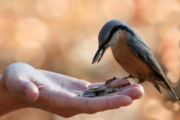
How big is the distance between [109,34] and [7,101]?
1.70 feet

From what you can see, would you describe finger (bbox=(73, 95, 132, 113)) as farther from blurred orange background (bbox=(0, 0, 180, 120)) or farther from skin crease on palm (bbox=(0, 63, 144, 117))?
blurred orange background (bbox=(0, 0, 180, 120))

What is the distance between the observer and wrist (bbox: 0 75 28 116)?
6.62ft

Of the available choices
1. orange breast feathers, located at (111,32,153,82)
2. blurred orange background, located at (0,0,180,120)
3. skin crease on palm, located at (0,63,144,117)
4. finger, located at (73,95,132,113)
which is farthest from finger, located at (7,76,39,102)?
blurred orange background, located at (0,0,180,120)

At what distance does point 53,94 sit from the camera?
180 cm

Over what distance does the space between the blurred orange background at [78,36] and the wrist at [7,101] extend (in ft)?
3.04

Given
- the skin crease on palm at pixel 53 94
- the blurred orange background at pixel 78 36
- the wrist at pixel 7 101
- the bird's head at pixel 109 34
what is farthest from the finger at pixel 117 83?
the blurred orange background at pixel 78 36

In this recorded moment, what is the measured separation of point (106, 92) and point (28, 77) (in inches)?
12.7

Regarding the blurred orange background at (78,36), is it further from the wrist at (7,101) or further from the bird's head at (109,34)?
the wrist at (7,101)

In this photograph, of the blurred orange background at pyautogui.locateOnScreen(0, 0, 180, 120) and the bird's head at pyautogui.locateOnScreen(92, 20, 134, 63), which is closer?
the bird's head at pyautogui.locateOnScreen(92, 20, 134, 63)

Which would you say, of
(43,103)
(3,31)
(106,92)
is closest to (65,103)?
(43,103)

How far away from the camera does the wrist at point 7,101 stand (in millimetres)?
2018

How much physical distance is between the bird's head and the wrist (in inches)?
13.7

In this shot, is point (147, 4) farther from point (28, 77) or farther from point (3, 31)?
point (28, 77)

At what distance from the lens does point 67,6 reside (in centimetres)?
308
